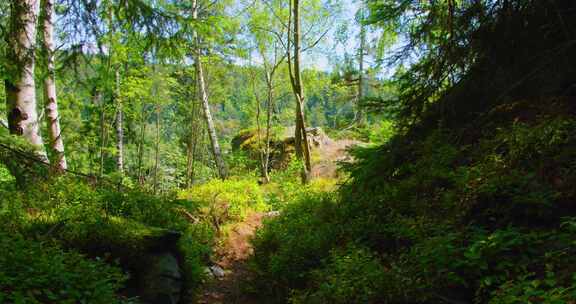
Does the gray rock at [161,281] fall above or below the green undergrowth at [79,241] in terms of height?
below

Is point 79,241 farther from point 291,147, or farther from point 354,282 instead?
point 291,147

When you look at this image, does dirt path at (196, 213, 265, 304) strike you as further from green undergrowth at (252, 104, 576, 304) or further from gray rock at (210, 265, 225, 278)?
green undergrowth at (252, 104, 576, 304)

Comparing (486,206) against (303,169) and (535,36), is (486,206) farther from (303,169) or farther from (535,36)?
(303,169)

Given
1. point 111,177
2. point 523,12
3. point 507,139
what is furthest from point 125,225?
point 523,12

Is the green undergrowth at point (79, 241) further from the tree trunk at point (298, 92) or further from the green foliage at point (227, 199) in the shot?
the tree trunk at point (298, 92)

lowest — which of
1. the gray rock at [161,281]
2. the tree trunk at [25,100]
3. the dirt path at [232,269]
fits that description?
the dirt path at [232,269]

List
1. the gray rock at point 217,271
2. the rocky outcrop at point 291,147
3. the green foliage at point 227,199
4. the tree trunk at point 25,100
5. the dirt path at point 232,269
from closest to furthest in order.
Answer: the tree trunk at point 25,100
the dirt path at point 232,269
the gray rock at point 217,271
the green foliage at point 227,199
the rocky outcrop at point 291,147

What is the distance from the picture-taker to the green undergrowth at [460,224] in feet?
8.68

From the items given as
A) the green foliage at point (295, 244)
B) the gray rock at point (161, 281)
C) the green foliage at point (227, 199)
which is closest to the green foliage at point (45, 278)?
the gray rock at point (161, 281)

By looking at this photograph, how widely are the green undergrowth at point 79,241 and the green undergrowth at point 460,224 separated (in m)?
2.03

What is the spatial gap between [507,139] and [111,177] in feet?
23.9

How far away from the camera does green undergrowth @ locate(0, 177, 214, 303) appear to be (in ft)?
9.89

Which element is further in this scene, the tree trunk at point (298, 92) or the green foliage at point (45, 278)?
the tree trunk at point (298, 92)

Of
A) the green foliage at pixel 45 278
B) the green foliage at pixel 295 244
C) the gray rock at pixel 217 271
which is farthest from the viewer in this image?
the gray rock at pixel 217 271
